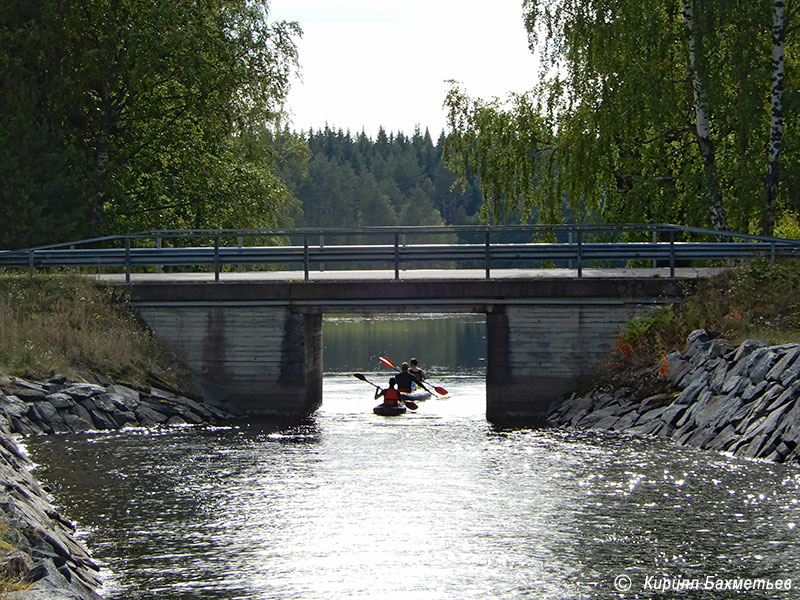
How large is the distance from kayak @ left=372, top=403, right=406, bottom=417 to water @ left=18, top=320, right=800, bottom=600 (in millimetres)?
3385

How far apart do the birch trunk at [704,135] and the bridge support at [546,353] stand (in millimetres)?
5787

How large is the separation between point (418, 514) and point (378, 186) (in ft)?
445

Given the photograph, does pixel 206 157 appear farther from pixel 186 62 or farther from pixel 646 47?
pixel 646 47

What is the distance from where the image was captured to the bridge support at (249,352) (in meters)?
27.2

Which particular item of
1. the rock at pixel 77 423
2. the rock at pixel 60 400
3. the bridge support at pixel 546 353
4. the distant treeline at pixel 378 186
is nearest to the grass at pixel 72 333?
the rock at pixel 60 400

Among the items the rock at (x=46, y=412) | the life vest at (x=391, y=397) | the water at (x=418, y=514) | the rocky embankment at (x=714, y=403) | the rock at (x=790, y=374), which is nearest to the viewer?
the water at (x=418, y=514)

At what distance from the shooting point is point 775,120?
98.0 ft

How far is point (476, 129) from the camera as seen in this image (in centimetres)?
3612

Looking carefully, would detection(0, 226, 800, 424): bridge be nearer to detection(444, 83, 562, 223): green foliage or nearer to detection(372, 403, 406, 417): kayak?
detection(372, 403, 406, 417): kayak

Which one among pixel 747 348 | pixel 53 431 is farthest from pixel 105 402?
pixel 747 348

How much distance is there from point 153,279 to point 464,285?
7.95 meters

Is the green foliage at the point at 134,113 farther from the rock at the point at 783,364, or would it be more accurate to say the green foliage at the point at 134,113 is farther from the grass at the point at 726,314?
the rock at the point at 783,364

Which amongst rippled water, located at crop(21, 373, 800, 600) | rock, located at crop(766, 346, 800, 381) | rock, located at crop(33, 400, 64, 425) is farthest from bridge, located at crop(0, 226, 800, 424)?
rock, located at crop(766, 346, 800, 381)

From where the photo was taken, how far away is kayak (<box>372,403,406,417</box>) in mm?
27641
